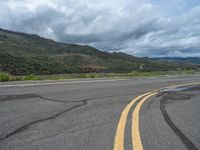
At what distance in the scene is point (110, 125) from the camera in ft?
17.8

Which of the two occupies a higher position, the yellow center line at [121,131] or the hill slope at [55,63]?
the hill slope at [55,63]

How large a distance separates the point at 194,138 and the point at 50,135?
277 centimetres

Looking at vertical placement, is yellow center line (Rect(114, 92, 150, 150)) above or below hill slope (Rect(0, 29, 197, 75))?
below

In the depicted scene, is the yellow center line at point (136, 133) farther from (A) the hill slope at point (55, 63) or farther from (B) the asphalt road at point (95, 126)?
(A) the hill slope at point (55, 63)

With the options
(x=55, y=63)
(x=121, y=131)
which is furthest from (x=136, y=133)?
(x=55, y=63)

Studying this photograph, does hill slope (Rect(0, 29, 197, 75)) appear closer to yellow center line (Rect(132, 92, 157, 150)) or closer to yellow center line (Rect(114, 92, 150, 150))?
yellow center line (Rect(114, 92, 150, 150))

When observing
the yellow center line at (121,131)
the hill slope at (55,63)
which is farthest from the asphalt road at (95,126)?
the hill slope at (55,63)

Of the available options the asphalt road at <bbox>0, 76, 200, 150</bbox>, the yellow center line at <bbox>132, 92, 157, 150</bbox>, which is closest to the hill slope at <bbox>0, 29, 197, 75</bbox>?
the asphalt road at <bbox>0, 76, 200, 150</bbox>

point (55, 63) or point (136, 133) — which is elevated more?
point (55, 63)

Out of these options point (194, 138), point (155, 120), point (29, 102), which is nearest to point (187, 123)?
point (155, 120)

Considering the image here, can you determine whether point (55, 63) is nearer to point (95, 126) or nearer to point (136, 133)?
point (95, 126)

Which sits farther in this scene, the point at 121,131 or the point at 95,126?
the point at 95,126

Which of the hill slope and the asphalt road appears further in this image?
the hill slope

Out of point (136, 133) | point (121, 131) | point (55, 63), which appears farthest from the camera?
point (55, 63)
